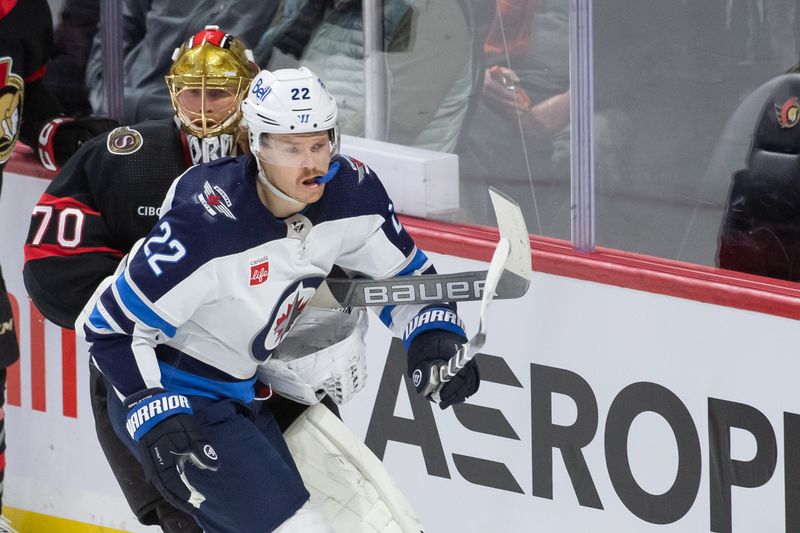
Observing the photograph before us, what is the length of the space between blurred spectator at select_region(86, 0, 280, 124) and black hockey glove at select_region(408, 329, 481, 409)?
1231 millimetres

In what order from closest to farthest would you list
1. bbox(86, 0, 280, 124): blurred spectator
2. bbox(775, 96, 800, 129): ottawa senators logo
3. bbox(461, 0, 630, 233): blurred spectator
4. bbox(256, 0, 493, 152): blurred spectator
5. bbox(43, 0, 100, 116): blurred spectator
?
bbox(775, 96, 800, 129): ottawa senators logo, bbox(461, 0, 630, 233): blurred spectator, bbox(256, 0, 493, 152): blurred spectator, bbox(86, 0, 280, 124): blurred spectator, bbox(43, 0, 100, 116): blurred spectator

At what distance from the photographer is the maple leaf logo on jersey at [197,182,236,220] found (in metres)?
2.96

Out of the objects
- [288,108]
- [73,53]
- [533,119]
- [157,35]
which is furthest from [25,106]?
[288,108]

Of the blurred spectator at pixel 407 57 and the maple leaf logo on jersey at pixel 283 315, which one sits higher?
the blurred spectator at pixel 407 57

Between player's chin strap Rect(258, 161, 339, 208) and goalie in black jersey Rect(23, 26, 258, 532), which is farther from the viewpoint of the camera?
goalie in black jersey Rect(23, 26, 258, 532)

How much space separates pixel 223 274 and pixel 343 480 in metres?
0.46

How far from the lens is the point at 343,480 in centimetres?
311

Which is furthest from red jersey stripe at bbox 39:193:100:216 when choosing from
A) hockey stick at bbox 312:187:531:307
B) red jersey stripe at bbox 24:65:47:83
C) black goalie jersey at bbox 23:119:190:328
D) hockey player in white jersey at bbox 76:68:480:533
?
red jersey stripe at bbox 24:65:47:83

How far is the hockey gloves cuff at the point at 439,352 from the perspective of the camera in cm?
305

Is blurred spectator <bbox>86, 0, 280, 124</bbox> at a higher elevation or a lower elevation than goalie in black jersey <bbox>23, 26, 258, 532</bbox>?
higher

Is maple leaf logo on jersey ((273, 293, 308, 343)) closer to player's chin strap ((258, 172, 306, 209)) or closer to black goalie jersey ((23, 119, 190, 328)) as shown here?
player's chin strap ((258, 172, 306, 209))

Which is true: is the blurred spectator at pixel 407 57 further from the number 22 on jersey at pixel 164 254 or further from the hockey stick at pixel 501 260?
the number 22 on jersey at pixel 164 254

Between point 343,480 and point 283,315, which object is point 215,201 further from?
point 343,480

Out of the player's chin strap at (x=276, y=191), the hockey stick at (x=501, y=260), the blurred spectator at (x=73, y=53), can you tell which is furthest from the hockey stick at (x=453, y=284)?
the blurred spectator at (x=73, y=53)
